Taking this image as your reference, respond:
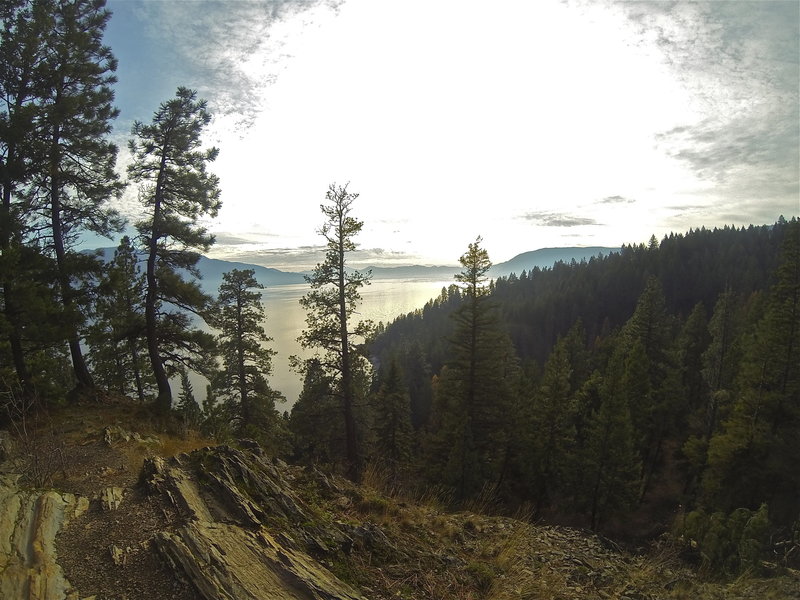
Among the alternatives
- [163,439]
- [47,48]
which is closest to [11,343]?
[163,439]

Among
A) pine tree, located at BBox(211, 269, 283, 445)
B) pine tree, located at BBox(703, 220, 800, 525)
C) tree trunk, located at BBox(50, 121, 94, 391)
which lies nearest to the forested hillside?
pine tree, located at BBox(703, 220, 800, 525)

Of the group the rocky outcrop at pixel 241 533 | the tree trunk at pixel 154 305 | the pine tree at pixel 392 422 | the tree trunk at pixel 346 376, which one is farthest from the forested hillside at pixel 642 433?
the rocky outcrop at pixel 241 533

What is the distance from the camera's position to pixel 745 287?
2940 inches

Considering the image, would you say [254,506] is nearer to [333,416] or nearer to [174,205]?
[333,416]

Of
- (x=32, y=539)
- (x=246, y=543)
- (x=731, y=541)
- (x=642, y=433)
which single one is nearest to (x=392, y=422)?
(x=642, y=433)

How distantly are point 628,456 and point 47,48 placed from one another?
2629 centimetres

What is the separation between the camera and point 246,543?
431 centimetres

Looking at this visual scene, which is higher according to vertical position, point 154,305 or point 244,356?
point 154,305

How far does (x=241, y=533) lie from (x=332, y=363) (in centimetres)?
917

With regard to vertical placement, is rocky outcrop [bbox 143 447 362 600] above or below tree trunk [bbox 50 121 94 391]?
below

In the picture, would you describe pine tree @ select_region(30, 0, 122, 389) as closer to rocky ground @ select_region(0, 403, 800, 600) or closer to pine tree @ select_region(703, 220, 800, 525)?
rocky ground @ select_region(0, 403, 800, 600)

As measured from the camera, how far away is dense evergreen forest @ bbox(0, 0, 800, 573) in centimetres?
970

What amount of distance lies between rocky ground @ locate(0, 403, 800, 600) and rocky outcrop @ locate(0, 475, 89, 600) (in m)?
0.01

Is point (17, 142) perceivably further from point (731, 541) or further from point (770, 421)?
point (770, 421)
